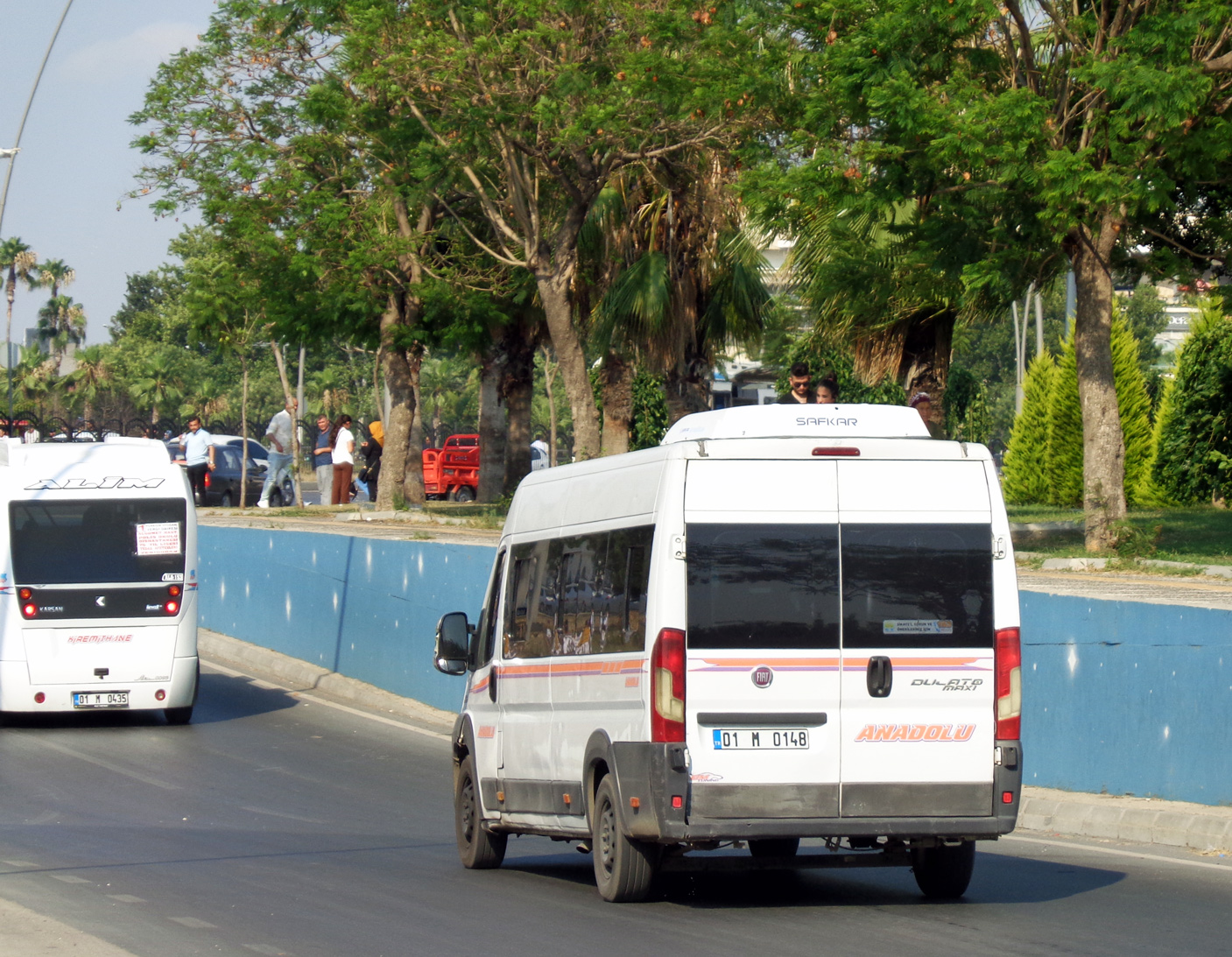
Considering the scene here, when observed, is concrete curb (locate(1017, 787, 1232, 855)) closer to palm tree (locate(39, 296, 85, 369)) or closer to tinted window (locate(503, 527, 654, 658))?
tinted window (locate(503, 527, 654, 658))

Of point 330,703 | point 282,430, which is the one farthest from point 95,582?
point 282,430

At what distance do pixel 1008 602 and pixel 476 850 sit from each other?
12.0 ft

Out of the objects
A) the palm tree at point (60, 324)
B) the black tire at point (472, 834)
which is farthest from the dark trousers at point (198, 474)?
the palm tree at point (60, 324)

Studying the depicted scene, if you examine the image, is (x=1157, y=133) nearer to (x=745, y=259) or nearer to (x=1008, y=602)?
(x=745, y=259)

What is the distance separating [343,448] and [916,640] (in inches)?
1142

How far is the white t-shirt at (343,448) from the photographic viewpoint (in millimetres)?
35438

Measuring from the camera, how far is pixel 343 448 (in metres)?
35.8

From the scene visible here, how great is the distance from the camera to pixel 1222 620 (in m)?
10.7

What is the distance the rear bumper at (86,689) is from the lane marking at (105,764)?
74 cm

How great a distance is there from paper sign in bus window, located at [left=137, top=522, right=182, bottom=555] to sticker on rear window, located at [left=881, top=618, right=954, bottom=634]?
436 inches

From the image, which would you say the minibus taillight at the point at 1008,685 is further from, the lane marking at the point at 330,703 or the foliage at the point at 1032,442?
the foliage at the point at 1032,442

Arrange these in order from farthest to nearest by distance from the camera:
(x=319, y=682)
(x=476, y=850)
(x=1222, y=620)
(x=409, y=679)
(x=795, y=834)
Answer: (x=319, y=682), (x=409, y=679), (x=1222, y=620), (x=476, y=850), (x=795, y=834)

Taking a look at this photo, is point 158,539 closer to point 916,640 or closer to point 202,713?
point 202,713

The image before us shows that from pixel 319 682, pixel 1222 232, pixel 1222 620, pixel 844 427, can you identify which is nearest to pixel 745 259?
pixel 1222 232
